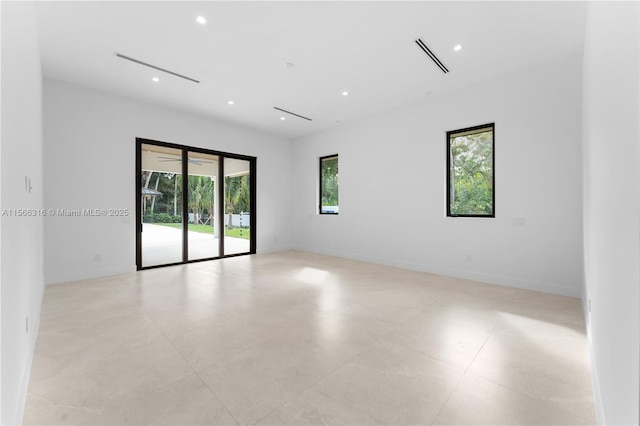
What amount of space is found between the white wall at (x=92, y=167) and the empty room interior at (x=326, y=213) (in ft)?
0.11

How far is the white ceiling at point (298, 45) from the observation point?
2.91 m

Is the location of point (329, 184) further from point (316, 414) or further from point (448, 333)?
point (316, 414)

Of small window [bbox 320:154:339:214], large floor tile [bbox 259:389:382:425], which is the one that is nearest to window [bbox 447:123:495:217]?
small window [bbox 320:154:339:214]

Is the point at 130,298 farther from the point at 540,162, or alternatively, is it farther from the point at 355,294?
the point at 540,162

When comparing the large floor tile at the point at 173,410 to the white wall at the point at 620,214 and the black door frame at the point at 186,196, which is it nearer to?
the white wall at the point at 620,214

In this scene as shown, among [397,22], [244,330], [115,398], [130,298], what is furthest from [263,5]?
[130,298]

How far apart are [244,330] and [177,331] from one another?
2.10 ft

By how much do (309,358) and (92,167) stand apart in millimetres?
5100

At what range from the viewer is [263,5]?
2.85 m

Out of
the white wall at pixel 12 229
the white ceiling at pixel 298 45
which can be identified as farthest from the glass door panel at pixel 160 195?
the white wall at pixel 12 229

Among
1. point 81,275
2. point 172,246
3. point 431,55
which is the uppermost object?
point 431,55

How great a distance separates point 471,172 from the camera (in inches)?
193

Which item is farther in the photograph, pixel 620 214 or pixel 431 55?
pixel 431 55

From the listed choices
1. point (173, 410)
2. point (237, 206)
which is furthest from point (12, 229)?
point (237, 206)
